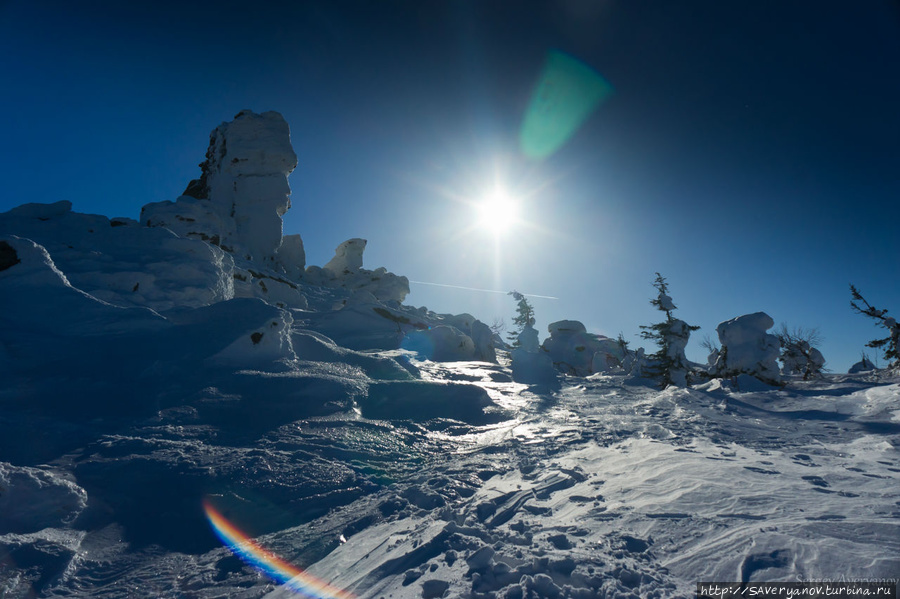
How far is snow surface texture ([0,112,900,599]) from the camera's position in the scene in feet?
10.6

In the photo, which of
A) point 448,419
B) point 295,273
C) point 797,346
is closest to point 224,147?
point 295,273

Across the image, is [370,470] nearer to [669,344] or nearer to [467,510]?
[467,510]

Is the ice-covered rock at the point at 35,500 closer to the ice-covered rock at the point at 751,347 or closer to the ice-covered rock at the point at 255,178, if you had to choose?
the ice-covered rock at the point at 751,347

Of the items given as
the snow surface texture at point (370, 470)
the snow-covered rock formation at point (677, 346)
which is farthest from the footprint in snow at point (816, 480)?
the snow-covered rock formation at point (677, 346)

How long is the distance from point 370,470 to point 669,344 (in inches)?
911

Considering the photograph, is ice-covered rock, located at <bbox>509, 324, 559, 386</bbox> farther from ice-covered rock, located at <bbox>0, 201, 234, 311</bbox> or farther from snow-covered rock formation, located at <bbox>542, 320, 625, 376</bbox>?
snow-covered rock formation, located at <bbox>542, 320, 625, 376</bbox>

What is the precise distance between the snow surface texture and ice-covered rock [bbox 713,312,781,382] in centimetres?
265

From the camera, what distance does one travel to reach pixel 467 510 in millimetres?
4543

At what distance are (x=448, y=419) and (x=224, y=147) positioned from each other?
44105 millimetres

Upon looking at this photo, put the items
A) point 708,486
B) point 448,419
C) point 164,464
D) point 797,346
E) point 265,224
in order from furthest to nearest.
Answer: point 265,224, point 797,346, point 448,419, point 164,464, point 708,486

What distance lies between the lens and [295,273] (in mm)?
43156

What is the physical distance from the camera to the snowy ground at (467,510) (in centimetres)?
302

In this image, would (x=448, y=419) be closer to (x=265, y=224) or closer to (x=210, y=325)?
(x=210, y=325)

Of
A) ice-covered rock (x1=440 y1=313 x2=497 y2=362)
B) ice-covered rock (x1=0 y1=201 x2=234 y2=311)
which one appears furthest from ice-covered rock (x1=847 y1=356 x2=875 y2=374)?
ice-covered rock (x1=0 y1=201 x2=234 y2=311)
